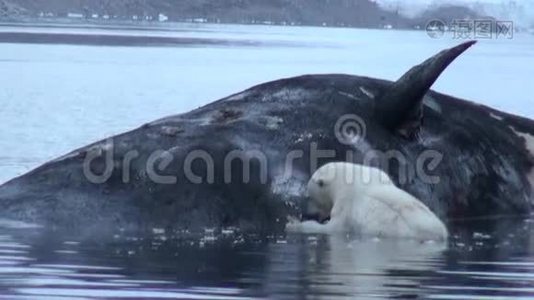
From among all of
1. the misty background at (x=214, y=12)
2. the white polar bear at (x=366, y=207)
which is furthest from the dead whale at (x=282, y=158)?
the misty background at (x=214, y=12)

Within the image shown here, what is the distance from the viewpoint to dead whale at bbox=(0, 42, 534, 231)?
52.5 ft

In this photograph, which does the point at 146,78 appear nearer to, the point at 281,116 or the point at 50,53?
the point at 50,53

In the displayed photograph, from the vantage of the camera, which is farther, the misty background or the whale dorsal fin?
the misty background

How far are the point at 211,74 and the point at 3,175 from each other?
32509mm

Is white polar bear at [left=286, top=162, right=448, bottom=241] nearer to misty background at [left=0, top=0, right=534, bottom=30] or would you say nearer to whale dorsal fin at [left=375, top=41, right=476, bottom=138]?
whale dorsal fin at [left=375, top=41, right=476, bottom=138]

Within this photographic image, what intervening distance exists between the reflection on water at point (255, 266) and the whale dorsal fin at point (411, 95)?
1.26m

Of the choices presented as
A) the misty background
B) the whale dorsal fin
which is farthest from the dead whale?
the misty background

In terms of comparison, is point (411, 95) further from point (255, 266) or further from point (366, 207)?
point (255, 266)

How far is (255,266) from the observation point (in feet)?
46.1

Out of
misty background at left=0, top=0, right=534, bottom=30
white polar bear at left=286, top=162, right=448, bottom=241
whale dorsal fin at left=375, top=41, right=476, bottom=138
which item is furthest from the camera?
misty background at left=0, top=0, right=534, bottom=30

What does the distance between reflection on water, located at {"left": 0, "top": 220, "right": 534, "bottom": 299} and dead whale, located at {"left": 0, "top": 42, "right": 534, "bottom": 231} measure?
0.37m

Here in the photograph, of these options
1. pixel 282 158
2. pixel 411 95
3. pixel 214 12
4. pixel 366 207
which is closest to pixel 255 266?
pixel 366 207

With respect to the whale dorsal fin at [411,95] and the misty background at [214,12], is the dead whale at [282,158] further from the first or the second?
the misty background at [214,12]

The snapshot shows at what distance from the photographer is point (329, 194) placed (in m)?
16.0
